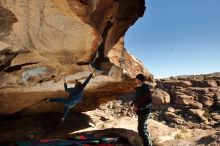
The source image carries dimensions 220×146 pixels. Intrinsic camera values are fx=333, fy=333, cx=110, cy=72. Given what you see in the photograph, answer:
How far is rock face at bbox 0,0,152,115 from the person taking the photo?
8633mm

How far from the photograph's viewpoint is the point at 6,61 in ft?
Result: 33.7

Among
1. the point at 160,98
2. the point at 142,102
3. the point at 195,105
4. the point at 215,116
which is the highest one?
the point at 142,102

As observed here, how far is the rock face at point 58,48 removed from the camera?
8.63 metres

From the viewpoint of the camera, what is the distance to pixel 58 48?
33.2 ft

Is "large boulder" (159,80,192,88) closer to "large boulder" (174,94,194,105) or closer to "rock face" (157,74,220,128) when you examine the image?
"rock face" (157,74,220,128)

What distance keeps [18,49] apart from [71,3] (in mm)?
2544

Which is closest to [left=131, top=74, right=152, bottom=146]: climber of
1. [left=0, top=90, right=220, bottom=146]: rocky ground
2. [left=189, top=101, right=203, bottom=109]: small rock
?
[left=0, top=90, right=220, bottom=146]: rocky ground

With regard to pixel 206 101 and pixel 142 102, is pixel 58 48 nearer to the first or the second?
pixel 142 102

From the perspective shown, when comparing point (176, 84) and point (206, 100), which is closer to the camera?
point (206, 100)

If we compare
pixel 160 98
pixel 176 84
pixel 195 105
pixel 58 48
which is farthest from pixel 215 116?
pixel 58 48

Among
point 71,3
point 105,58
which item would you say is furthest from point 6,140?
point 71,3

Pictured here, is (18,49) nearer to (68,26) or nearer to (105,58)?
(68,26)

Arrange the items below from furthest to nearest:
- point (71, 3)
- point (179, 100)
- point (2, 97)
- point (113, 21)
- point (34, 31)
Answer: point (179, 100)
point (2, 97)
point (113, 21)
point (34, 31)
point (71, 3)

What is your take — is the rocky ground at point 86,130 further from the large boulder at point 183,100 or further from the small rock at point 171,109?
the large boulder at point 183,100
